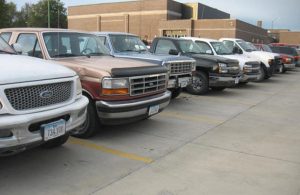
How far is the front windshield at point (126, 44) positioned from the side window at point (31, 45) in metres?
2.96

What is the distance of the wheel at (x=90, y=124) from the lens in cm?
615

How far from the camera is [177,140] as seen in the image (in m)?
6.56

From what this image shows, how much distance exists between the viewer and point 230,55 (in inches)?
579

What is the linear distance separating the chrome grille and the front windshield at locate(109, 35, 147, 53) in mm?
A: 1230

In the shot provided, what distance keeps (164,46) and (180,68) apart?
2764mm

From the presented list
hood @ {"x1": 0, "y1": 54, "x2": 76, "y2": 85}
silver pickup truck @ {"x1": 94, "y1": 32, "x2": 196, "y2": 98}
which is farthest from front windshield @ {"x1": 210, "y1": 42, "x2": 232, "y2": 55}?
hood @ {"x1": 0, "y1": 54, "x2": 76, "y2": 85}

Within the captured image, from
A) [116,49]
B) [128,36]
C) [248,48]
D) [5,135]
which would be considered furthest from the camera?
[248,48]

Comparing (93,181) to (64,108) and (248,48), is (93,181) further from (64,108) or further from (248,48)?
(248,48)

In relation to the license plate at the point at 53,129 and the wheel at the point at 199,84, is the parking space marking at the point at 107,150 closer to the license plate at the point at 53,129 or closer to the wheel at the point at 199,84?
the license plate at the point at 53,129

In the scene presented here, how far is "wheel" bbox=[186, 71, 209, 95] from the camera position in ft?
38.9

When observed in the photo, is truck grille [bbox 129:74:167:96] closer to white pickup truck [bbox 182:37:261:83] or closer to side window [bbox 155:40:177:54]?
side window [bbox 155:40:177:54]

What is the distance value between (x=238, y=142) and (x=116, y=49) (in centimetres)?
441

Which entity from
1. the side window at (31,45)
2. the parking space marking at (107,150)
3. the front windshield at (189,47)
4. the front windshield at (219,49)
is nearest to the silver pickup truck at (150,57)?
the front windshield at (189,47)

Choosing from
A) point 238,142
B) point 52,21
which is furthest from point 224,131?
point 52,21
